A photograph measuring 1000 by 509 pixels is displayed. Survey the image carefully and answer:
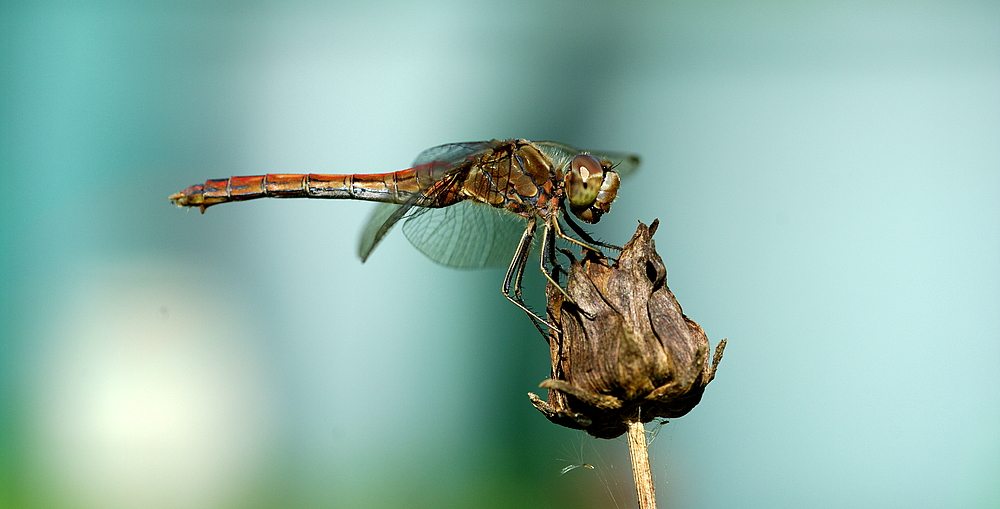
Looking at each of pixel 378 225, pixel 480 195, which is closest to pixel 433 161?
pixel 480 195

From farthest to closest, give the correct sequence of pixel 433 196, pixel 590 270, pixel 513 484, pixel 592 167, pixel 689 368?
pixel 513 484 < pixel 433 196 < pixel 592 167 < pixel 590 270 < pixel 689 368

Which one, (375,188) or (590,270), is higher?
(375,188)

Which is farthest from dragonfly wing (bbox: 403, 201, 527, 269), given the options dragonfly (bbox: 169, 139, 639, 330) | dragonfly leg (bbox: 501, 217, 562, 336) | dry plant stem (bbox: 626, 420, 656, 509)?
dry plant stem (bbox: 626, 420, 656, 509)

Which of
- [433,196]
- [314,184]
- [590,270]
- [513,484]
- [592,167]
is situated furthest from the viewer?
[513,484]

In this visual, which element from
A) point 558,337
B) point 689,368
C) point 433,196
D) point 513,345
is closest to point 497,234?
point 433,196

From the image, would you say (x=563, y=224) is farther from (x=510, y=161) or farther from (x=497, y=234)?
(x=497, y=234)

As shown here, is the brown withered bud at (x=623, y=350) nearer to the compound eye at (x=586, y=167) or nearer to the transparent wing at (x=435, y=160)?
the compound eye at (x=586, y=167)

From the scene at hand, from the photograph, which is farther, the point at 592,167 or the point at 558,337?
the point at 592,167
